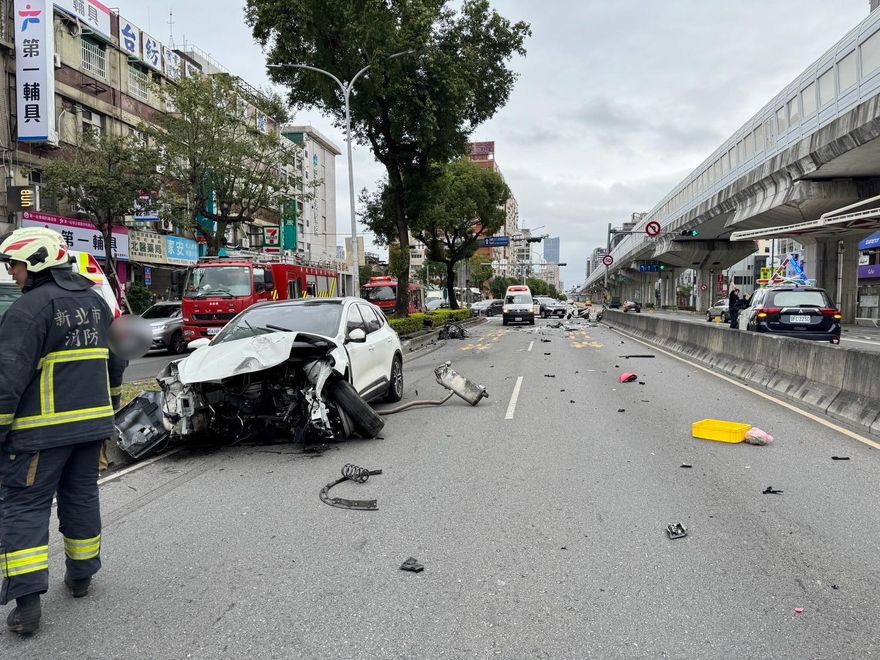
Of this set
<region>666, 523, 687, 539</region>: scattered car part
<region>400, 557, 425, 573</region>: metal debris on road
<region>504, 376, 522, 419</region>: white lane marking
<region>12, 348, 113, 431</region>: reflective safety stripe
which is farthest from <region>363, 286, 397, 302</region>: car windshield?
<region>12, 348, 113, 431</region>: reflective safety stripe

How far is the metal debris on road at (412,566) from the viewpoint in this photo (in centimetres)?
389

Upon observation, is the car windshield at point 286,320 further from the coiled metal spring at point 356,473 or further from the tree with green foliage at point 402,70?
the tree with green foliage at point 402,70

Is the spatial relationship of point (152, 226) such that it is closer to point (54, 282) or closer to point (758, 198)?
point (758, 198)

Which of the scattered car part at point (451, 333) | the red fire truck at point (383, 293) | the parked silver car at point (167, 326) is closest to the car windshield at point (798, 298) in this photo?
the scattered car part at point (451, 333)

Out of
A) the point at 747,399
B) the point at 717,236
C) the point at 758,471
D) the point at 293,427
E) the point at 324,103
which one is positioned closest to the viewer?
the point at 758,471

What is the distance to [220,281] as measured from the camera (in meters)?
18.1

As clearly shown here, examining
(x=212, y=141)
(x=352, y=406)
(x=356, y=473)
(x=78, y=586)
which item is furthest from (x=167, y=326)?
(x=78, y=586)

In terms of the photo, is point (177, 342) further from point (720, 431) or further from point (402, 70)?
point (720, 431)

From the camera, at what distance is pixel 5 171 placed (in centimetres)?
2378

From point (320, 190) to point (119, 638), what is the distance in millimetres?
72135

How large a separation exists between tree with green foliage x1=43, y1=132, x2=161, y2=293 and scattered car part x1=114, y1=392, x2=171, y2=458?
61.0 ft

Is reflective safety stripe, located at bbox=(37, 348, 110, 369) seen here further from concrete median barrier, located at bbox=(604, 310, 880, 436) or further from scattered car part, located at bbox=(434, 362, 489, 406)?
concrete median barrier, located at bbox=(604, 310, 880, 436)

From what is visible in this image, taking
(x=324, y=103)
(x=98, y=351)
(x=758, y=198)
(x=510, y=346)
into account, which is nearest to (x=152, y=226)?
(x=324, y=103)

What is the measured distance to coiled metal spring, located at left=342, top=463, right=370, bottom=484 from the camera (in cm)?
582
